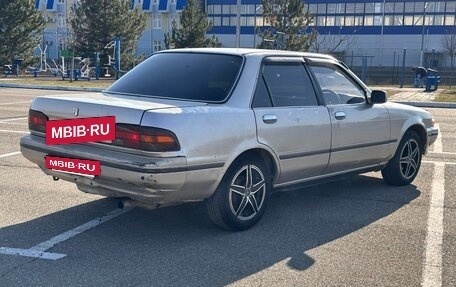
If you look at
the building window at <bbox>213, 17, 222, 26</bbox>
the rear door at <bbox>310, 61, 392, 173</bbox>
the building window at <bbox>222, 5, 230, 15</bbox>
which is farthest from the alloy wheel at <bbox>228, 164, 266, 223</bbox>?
the building window at <bbox>213, 17, 222, 26</bbox>

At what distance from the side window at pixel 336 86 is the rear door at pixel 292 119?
206 mm

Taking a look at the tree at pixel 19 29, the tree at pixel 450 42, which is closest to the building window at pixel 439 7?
the tree at pixel 450 42

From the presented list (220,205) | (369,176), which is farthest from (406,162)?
(220,205)

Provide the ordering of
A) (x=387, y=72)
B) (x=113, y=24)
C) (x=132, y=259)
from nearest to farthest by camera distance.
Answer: (x=132, y=259)
(x=113, y=24)
(x=387, y=72)

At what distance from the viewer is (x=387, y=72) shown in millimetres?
50250

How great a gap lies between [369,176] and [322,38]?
5140 cm

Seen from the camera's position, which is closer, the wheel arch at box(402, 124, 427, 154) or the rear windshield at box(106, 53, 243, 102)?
the rear windshield at box(106, 53, 243, 102)

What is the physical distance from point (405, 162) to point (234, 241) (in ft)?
10.3

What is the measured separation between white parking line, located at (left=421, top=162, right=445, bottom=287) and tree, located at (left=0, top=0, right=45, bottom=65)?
33444 mm

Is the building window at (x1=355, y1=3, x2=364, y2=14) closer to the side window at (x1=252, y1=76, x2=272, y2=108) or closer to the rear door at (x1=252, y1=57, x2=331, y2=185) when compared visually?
the rear door at (x1=252, y1=57, x2=331, y2=185)

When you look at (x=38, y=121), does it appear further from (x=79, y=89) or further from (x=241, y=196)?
(x=79, y=89)

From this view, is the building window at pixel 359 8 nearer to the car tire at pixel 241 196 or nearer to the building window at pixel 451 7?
the building window at pixel 451 7

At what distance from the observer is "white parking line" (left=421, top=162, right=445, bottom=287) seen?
4071mm

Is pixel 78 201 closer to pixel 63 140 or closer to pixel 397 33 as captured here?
pixel 63 140
